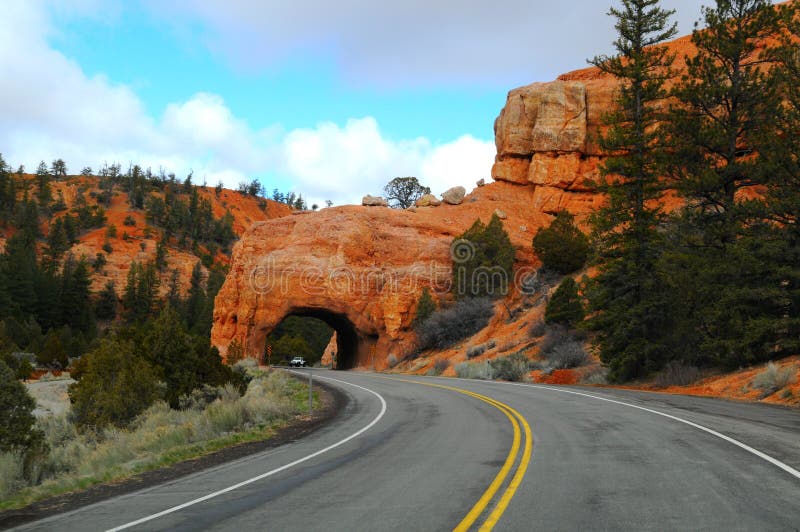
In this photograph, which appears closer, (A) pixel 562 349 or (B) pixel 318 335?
(A) pixel 562 349

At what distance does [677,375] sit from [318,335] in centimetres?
8296

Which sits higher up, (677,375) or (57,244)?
(57,244)

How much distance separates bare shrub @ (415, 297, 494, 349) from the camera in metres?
44.8

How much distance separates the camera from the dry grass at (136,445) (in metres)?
9.92

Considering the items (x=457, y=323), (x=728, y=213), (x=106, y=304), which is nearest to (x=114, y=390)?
(x=728, y=213)

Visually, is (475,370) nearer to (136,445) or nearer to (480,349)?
(480,349)

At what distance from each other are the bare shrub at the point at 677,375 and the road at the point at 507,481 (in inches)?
362

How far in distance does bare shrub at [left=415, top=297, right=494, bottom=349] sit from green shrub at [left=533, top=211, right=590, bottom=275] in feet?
20.4

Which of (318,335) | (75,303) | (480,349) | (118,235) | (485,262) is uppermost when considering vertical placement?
(118,235)

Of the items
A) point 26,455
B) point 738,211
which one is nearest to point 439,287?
point 738,211

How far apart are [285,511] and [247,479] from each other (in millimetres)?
2314

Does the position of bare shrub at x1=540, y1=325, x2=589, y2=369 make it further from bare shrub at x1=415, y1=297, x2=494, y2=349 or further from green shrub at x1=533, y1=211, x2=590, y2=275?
green shrub at x1=533, y1=211, x2=590, y2=275

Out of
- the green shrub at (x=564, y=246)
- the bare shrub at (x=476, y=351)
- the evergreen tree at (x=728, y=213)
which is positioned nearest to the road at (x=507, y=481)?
the evergreen tree at (x=728, y=213)

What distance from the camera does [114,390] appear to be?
20.4 meters
